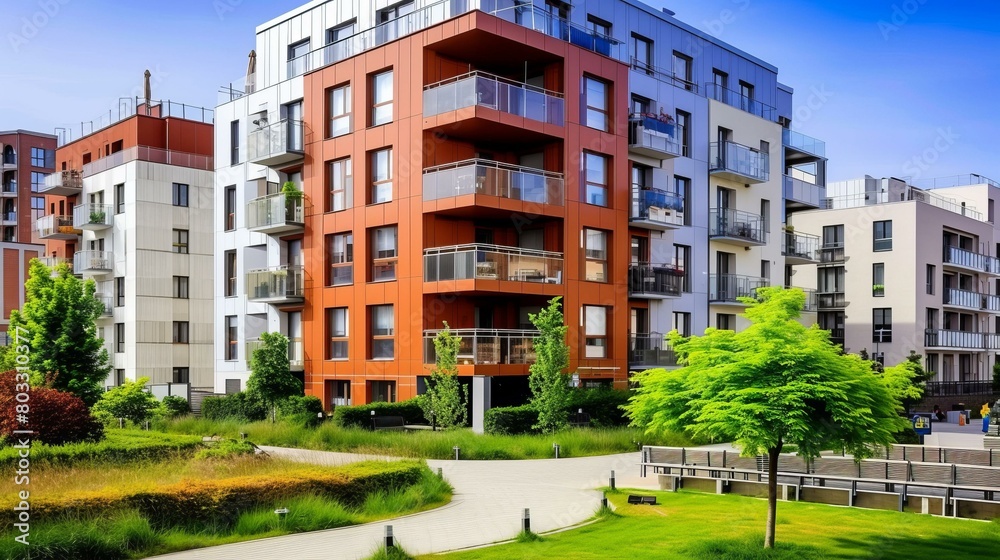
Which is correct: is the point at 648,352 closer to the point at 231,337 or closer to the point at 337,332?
the point at 337,332

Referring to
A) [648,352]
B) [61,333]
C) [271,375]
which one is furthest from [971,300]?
[61,333]

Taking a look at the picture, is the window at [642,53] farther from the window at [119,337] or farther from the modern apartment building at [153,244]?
the window at [119,337]

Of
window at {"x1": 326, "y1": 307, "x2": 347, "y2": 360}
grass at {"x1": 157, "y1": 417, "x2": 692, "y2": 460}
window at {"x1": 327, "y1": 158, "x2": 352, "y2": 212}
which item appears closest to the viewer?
grass at {"x1": 157, "y1": 417, "x2": 692, "y2": 460}

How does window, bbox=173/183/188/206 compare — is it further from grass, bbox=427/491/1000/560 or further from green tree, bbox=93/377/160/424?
grass, bbox=427/491/1000/560

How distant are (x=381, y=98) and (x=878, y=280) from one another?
1383 inches

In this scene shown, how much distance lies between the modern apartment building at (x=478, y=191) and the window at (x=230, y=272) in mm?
95

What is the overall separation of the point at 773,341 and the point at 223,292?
3415 cm

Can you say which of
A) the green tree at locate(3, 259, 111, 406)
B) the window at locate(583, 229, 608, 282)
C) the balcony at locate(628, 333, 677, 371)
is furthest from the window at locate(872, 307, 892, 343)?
the green tree at locate(3, 259, 111, 406)

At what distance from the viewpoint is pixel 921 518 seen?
1523 centimetres

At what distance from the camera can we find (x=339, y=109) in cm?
3569

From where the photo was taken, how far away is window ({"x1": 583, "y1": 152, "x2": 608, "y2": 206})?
33938 mm

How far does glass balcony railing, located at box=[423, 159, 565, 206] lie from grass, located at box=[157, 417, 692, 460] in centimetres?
815

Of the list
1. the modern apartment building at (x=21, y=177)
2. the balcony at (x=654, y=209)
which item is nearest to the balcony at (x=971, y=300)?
the balcony at (x=654, y=209)

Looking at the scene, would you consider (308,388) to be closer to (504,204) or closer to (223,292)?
(223,292)
